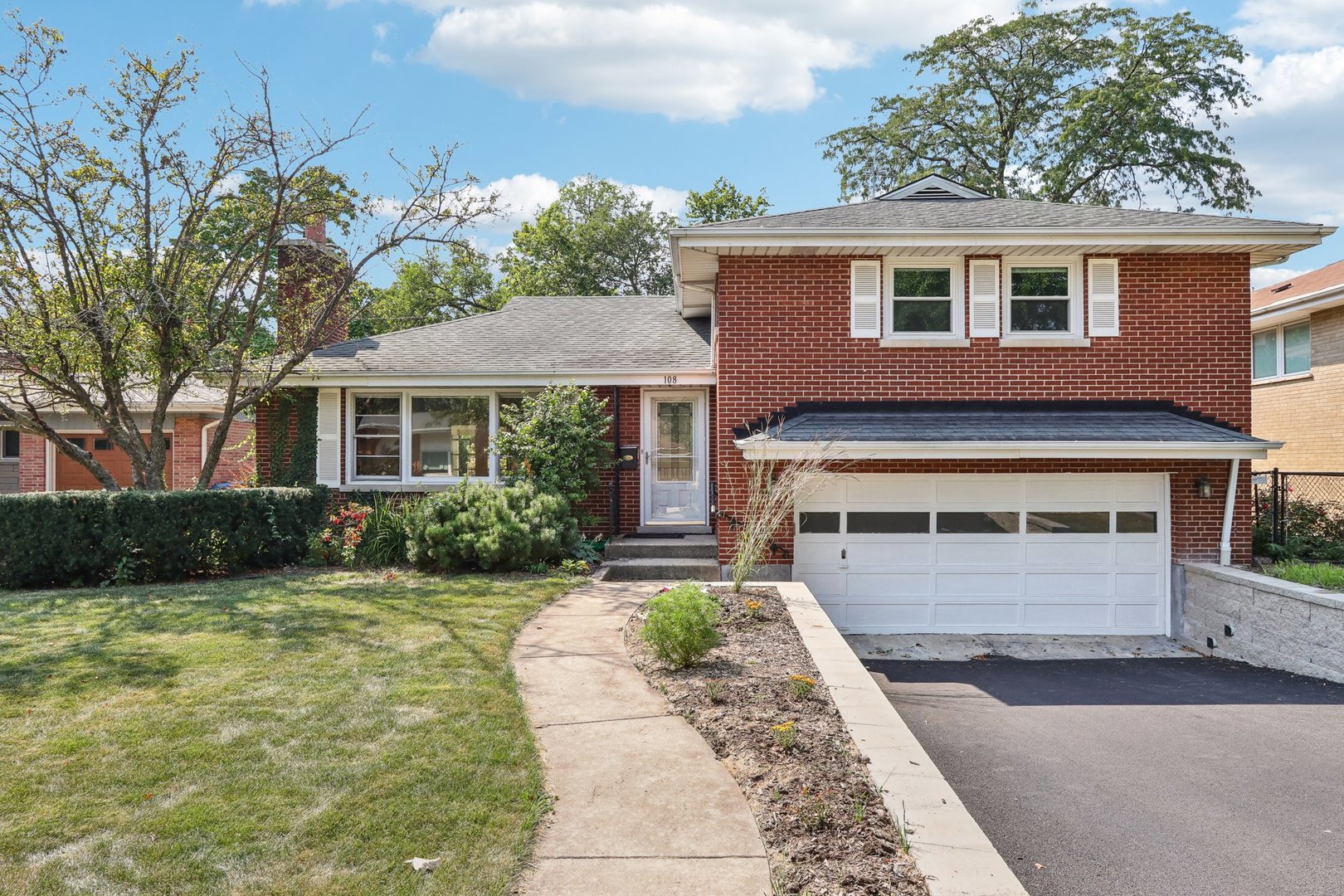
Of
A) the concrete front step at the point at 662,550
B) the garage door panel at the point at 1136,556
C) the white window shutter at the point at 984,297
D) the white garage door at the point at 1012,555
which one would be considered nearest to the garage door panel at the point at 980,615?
the white garage door at the point at 1012,555

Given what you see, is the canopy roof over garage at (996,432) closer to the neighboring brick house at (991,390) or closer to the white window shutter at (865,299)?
the neighboring brick house at (991,390)

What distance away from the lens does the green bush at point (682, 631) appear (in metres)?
5.73

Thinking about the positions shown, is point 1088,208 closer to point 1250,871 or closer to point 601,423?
point 601,423

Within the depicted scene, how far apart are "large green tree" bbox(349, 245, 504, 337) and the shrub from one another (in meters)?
20.1

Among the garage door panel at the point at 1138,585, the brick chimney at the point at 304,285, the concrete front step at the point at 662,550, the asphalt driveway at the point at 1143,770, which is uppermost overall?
the brick chimney at the point at 304,285

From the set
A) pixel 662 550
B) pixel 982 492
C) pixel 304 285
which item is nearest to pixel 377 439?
pixel 304 285

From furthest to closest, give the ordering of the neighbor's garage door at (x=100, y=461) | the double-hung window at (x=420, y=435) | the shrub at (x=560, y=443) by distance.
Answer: the neighbor's garage door at (x=100, y=461)
the double-hung window at (x=420, y=435)
the shrub at (x=560, y=443)

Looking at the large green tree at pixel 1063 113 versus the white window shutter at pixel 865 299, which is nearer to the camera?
→ the white window shutter at pixel 865 299

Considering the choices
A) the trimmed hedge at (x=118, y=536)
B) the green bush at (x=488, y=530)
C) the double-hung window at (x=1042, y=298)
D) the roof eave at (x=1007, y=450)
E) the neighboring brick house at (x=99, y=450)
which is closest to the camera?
the roof eave at (x=1007, y=450)

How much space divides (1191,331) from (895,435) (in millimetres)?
4494

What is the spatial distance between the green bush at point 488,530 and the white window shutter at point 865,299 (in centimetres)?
466

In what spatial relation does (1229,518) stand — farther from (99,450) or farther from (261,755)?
(99,450)

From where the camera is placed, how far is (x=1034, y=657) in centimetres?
923

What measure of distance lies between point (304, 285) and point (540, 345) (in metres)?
4.04
